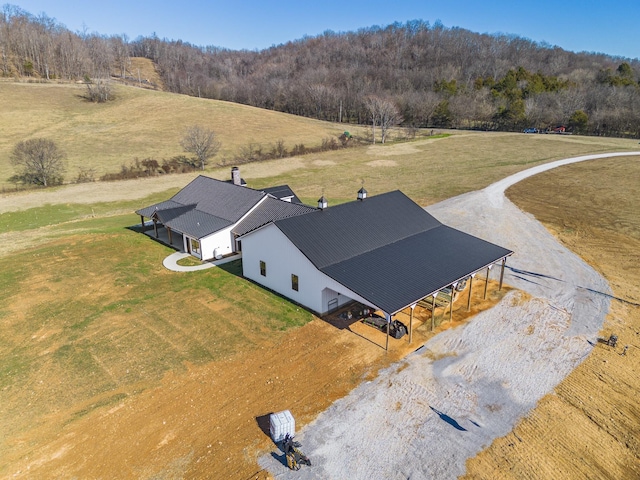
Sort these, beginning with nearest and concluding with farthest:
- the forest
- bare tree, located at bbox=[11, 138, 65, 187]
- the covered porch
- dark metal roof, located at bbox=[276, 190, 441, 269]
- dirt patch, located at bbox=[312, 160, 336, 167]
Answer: dark metal roof, located at bbox=[276, 190, 441, 269] < the covered porch < bare tree, located at bbox=[11, 138, 65, 187] < dirt patch, located at bbox=[312, 160, 336, 167] < the forest

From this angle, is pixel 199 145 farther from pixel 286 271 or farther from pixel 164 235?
pixel 286 271

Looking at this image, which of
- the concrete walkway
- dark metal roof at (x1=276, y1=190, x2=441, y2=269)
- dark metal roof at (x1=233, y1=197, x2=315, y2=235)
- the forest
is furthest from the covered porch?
the forest

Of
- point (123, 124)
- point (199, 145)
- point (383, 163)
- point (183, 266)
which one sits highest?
point (123, 124)

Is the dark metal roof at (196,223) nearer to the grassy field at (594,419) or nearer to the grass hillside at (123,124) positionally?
the grassy field at (594,419)

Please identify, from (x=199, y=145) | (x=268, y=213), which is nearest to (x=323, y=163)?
(x=199, y=145)

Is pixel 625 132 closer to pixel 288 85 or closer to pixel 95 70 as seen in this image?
pixel 288 85

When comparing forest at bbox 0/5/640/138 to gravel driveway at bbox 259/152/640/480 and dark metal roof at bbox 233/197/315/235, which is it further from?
gravel driveway at bbox 259/152/640/480

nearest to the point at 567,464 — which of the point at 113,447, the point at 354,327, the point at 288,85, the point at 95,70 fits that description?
the point at 354,327
